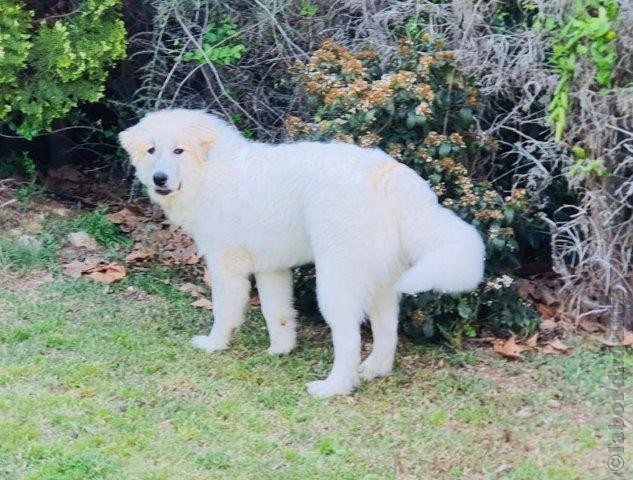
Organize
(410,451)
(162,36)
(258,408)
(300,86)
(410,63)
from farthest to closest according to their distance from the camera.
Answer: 1. (162,36)
2. (300,86)
3. (410,63)
4. (258,408)
5. (410,451)

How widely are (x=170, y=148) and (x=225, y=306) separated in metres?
1.03

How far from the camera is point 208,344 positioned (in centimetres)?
589

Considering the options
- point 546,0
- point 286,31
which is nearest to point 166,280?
point 286,31

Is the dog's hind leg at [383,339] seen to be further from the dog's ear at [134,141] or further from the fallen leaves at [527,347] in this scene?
the dog's ear at [134,141]

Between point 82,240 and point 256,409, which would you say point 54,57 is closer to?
point 82,240

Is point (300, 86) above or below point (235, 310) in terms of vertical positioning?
above

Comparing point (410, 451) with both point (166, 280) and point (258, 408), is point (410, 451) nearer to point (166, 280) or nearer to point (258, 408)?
point (258, 408)

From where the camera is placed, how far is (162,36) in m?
7.56

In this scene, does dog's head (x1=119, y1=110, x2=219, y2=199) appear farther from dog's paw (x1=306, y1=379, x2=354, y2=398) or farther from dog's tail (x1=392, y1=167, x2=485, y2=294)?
dog's paw (x1=306, y1=379, x2=354, y2=398)

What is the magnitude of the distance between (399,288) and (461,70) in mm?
1987

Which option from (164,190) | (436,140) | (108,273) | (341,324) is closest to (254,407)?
(341,324)

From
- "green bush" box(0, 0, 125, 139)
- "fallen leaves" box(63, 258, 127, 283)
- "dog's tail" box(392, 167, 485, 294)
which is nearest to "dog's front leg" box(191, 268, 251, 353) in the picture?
"dog's tail" box(392, 167, 485, 294)

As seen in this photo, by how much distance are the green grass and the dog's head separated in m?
1.04

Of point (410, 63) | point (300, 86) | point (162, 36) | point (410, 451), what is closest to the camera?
point (410, 451)
